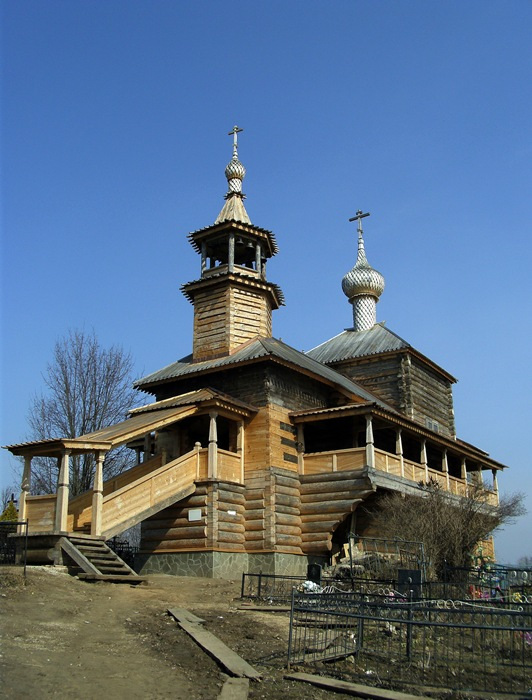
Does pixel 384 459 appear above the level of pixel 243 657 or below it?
above

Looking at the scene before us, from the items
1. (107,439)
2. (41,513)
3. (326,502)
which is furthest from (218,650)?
(326,502)

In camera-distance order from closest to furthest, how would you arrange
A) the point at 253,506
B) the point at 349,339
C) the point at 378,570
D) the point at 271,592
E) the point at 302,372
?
the point at 271,592, the point at 378,570, the point at 253,506, the point at 302,372, the point at 349,339

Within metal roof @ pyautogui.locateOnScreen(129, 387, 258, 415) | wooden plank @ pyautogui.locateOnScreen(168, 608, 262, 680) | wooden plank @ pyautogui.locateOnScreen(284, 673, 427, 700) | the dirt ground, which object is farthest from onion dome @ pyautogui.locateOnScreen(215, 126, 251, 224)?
wooden plank @ pyautogui.locateOnScreen(284, 673, 427, 700)

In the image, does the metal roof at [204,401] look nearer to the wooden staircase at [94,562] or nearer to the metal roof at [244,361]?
the metal roof at [244,361]

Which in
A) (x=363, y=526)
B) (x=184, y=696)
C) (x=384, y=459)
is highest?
(x=384, y=459)

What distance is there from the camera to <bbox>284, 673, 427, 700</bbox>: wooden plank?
326 inches

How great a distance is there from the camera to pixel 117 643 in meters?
10.3

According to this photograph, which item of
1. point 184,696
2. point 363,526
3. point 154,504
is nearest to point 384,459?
point 363,526

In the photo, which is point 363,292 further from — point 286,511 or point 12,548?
point 12,548

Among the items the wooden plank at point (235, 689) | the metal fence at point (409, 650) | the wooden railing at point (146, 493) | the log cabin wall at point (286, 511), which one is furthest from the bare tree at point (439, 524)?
the wooden plank at point (235, 689)

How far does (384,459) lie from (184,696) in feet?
51.1

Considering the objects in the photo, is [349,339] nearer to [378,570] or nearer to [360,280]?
[360,280]

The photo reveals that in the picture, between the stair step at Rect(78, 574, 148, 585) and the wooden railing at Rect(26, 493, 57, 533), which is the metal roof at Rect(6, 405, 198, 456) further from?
the stair step at Rect(78, 574, 148, 585)

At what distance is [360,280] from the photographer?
36.9 meters
